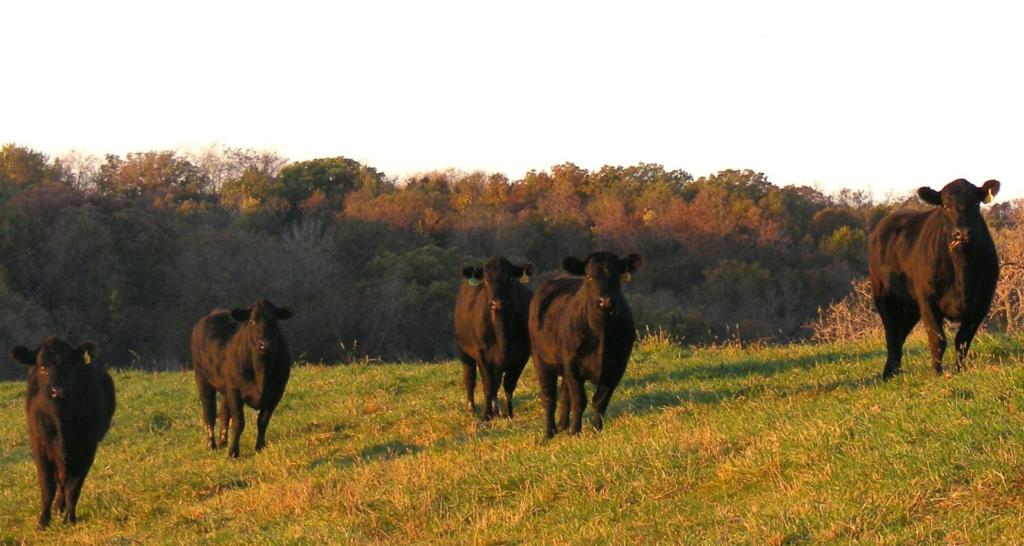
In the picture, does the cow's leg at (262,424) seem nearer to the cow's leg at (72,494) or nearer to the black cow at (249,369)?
the black cow at (249,369)

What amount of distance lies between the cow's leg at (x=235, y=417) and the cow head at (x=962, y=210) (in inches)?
316

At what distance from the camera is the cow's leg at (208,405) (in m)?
16.2

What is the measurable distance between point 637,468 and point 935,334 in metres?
4.06

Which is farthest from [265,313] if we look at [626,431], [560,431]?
[626,431]

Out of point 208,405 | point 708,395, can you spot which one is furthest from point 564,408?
point 208,405

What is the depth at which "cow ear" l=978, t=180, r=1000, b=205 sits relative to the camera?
11906 mm

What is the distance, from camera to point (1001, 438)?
25.8ft

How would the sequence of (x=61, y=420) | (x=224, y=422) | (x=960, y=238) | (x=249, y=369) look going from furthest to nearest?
(x=224, y=422) → (x=249, y=369) → (x=61, y=420) → (x=960, y=238)

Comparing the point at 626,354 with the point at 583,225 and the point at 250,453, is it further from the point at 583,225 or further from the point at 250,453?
the point at 583,225

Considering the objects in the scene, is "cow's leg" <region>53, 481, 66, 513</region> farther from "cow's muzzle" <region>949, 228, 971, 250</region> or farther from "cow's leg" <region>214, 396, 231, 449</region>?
"cow's muzzle" <region>949, 228, 971, 250</region>

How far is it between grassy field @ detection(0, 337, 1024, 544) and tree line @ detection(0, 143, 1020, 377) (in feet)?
63.1

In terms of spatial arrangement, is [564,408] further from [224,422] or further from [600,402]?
[224,422]

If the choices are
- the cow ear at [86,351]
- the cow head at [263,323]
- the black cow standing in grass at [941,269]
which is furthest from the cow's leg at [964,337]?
the cow ear at [86,351]

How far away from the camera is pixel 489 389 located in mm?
15383
